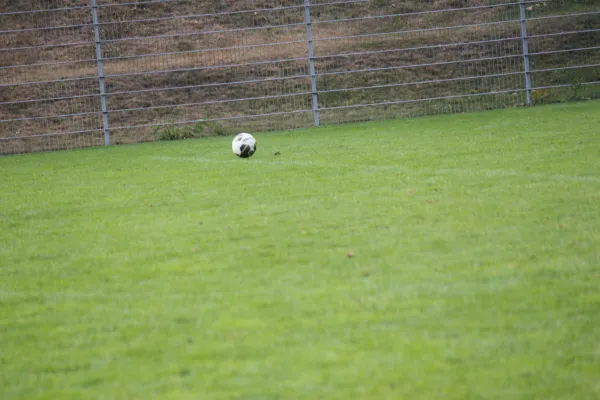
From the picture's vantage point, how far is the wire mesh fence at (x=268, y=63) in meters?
17.4

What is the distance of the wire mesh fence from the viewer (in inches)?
684

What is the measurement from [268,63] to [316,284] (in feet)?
52.1

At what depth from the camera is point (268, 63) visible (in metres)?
19.5

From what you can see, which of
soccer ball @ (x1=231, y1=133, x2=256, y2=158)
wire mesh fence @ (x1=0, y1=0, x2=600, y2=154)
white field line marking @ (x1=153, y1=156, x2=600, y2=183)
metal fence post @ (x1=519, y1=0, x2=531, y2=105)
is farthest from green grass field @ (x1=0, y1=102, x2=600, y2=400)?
wire mesh fence @ (x1=0, y1=0, x2=600, y2=154)

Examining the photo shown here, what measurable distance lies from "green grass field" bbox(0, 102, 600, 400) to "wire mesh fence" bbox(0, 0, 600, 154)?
30.0 ft

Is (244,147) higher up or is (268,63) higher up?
(268,63)

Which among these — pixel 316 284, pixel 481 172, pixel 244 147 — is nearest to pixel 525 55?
pixel 244 147

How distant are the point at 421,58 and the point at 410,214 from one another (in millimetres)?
14838

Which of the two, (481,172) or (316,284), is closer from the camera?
(316,284)

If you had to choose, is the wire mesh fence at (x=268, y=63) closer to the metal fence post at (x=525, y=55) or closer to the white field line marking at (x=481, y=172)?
the metal fence post at (x=525, y=55)

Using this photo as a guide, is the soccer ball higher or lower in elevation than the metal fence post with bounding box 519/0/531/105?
lower

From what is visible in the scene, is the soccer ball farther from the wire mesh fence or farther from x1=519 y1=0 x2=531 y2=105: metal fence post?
x1=519 y1=0 x2=531 y2=105: metal fence post

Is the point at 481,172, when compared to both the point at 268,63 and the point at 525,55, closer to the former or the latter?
the point at 525,55

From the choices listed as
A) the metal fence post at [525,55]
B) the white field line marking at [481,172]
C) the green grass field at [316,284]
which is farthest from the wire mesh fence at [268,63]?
the green grass field at [316,284]
